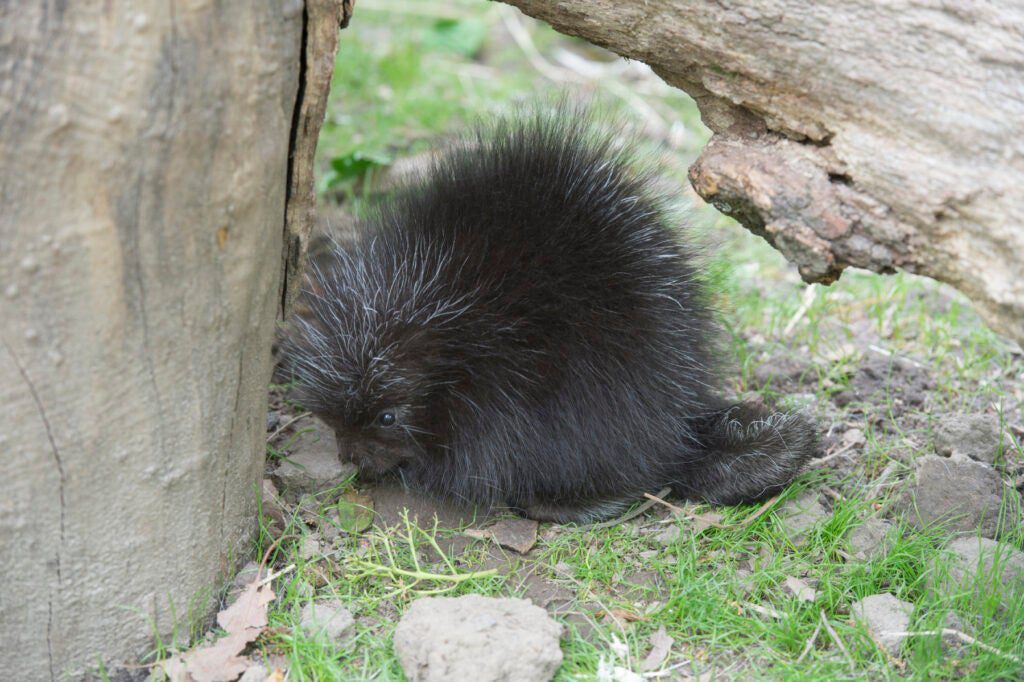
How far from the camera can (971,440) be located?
3.15m

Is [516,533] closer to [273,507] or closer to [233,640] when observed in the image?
[273,507]

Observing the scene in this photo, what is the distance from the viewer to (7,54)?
177 cm

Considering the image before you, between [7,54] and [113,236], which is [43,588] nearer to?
[113,236]

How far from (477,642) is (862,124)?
152 cm

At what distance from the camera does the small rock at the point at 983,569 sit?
2.48 m

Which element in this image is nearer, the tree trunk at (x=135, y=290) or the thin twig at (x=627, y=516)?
the tree trunk at (x=135, y=290)

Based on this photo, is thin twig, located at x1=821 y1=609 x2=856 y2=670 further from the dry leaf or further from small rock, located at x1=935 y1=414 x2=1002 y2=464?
small rock, located at x1=935 y1=414 x2=1002 y2=464

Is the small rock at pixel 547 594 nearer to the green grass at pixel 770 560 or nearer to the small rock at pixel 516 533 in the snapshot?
the green grass at pixel 770 560

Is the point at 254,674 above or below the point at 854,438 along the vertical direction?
below

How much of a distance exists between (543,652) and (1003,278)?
135 cm

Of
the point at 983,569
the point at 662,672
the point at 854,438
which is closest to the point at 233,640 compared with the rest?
the point at 662,672

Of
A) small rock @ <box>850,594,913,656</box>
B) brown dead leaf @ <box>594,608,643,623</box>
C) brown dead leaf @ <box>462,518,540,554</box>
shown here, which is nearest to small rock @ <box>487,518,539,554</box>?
brown dead leaf @ <box>462,518,540,554</box>

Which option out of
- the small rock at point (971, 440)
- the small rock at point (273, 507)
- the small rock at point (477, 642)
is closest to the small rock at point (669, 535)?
the small rock at point (477, 642)

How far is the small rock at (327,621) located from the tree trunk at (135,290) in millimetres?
255
